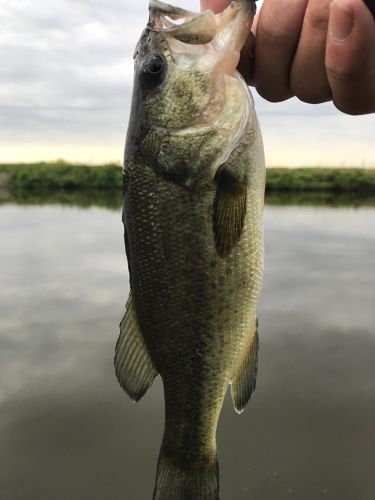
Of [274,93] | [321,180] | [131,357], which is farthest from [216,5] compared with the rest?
[321,180]

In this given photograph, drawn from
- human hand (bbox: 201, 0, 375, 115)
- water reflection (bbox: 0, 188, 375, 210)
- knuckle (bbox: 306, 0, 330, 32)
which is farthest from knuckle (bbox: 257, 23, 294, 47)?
water reflection (bbox: 0, 188, 375, 210)

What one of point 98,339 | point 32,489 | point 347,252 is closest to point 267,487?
point 32,489

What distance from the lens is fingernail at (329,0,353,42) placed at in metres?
1.76

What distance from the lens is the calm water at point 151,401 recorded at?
295 inches

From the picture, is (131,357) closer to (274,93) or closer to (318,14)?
(274,93)

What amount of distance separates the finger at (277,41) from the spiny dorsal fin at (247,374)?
1123 millimetres

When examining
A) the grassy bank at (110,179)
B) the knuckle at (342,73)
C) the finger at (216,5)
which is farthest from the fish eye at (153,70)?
the grassy bank at (110,179)

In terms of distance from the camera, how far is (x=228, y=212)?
Result: 6.59 feet

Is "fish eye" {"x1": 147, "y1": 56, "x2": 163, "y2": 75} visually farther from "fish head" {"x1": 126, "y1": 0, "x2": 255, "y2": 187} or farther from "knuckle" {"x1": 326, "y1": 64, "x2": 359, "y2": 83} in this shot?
"knuckle" {"x1": 326, "y1": 64, "x2": 359, "y2": 83}

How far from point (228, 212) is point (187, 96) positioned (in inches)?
23.0

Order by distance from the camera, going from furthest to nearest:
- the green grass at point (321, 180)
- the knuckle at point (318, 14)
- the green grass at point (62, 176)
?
the green grass at point (62, 176) → the green grass at point (321, 180) → the knuckle at point (318, 14)

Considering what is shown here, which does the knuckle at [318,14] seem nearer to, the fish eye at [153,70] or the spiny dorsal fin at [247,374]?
the fish eye at [153,70]

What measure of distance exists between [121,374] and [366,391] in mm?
8627

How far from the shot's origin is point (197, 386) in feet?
7.34
